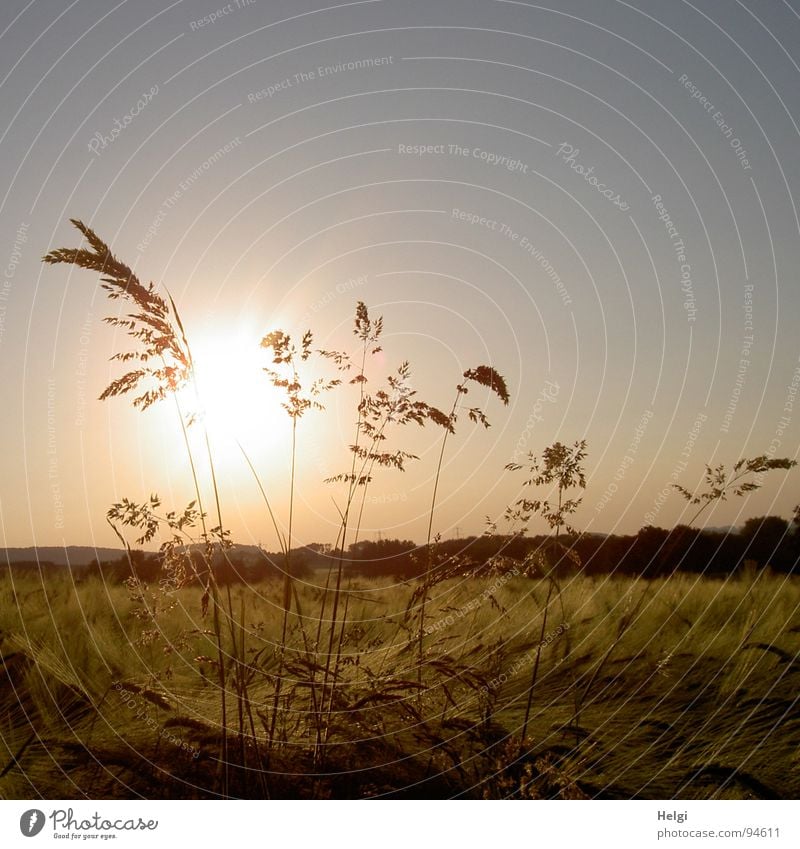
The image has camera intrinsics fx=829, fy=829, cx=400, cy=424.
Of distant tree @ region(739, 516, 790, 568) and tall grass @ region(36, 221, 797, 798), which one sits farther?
distant tree @ region(739, 516, 790, 568)

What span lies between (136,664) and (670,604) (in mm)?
4144

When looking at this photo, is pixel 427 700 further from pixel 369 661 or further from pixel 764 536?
pixel 764 536

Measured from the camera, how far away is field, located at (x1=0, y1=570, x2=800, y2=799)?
4.94m
